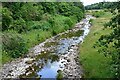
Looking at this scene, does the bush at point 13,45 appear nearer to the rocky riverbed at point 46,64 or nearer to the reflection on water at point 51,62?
the rocky riverbed at point 46,64

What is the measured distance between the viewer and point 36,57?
1404 inches

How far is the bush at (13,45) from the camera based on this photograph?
3495 cm

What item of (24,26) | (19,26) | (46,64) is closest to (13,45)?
(46,64)

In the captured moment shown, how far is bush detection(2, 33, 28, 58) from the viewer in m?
35.0

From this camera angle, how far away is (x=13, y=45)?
35.8 m

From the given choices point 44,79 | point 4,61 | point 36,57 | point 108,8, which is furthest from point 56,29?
point 108,8

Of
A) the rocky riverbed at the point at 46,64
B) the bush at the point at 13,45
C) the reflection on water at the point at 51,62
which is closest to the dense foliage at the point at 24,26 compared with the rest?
the bush at the point at 13,45

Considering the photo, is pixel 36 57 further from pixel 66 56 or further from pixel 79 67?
pixel 79 67

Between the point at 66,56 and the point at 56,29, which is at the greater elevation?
the point at 56,29

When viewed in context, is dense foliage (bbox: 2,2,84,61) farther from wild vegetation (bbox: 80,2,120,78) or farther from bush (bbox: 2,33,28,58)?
wild vegetation (bbox: 80,2,120,78)

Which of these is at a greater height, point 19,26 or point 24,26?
point 24,26

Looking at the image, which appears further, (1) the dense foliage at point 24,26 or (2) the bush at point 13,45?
(1) the dense foliage at point 24,26

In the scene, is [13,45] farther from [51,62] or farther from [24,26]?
[24,26]

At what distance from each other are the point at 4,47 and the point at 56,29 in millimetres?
24719
